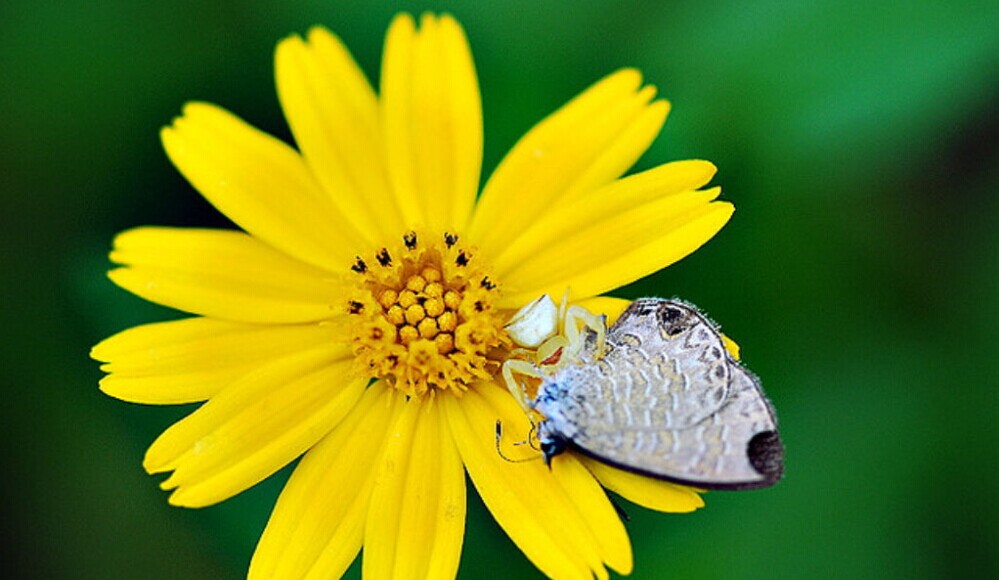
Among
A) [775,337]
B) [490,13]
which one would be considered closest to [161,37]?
[490,13]

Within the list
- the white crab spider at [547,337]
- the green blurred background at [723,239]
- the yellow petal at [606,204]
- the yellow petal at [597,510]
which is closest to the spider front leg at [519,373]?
the white crab spider at [547,337]

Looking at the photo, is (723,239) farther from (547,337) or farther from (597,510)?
(597,510)

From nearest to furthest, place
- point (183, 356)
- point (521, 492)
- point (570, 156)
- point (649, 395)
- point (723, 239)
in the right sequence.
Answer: point (649, 395), point (521, 492), point (183, 356), point (570, 156), point (723, 239)

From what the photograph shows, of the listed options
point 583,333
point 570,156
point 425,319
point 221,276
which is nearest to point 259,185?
point 221,276

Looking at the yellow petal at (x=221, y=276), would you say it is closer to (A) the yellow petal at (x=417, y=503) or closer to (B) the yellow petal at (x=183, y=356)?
(B) the yellow petal at (x=183, y=356)

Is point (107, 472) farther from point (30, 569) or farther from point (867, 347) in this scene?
point (867, 347)

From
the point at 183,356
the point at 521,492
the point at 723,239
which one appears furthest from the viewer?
the point at 723,239
